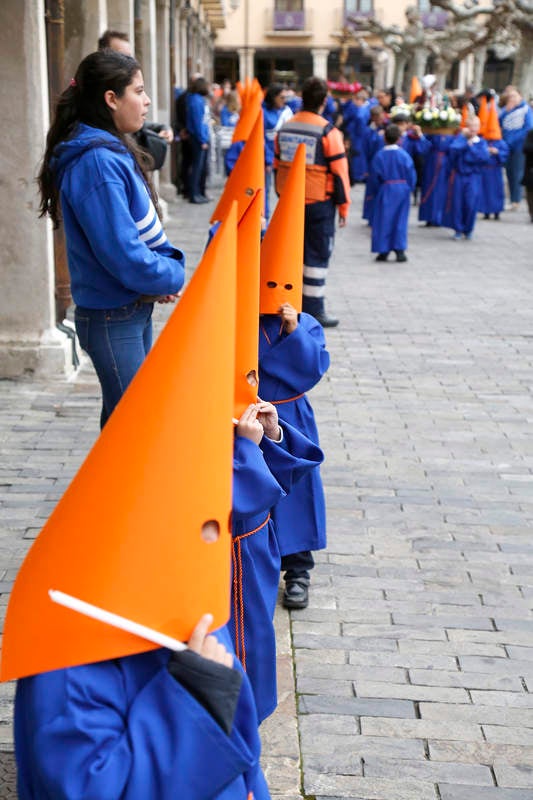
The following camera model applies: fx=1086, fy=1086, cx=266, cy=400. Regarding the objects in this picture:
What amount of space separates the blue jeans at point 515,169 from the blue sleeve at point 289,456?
1593 cm

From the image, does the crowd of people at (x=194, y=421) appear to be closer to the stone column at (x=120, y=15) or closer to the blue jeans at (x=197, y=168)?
the stone column at (x=120, y=15)

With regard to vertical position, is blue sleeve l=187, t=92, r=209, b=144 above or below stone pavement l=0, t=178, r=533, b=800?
above

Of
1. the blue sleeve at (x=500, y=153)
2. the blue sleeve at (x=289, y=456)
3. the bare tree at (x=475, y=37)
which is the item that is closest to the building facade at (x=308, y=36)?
the bare tree at (x=475, y=37)

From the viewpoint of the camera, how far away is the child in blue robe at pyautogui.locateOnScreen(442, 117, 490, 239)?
1480 cm

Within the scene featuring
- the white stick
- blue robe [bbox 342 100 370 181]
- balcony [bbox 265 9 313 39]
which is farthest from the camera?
balcony [bbox 265 9 313 39]

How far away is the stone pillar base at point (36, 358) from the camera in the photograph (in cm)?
702

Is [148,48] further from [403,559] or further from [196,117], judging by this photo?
[403,559]

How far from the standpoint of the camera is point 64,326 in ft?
23.9

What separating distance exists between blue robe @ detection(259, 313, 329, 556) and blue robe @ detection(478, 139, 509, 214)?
42.7 feet

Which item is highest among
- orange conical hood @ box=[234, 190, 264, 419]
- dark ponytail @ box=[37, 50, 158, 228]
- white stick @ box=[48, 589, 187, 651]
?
dark ponytail @ box=[37, 50, 158, 228]

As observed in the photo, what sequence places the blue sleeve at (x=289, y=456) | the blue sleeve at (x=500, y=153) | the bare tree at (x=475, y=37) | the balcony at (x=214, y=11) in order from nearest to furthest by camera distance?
the blue sleeve at (x=289, y=456) < the blue sleeve at (x=500, y=153) < the bare tree at (x=475, y=37) < the balcony at (x=214, y=11)

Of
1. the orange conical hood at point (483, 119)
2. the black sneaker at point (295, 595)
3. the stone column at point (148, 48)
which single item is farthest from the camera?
the orange conical hood at point (483, 119)

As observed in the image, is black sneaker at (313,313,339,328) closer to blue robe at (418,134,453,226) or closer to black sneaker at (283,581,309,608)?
black sneaker at (283,581,309,608)

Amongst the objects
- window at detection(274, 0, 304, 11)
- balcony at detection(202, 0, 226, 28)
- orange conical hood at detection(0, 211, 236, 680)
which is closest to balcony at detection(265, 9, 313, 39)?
window at detection(274, 0, 304, 11)
